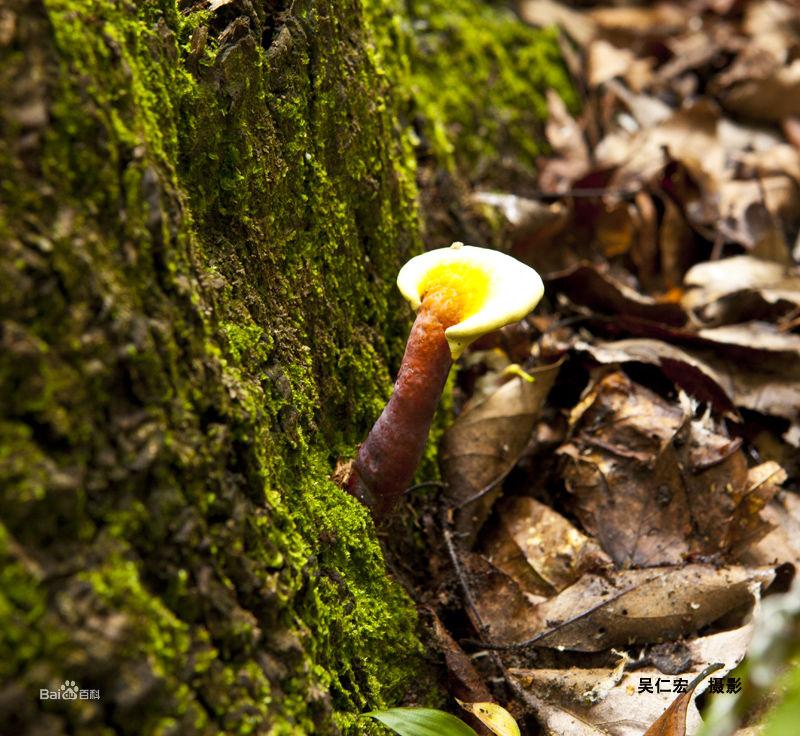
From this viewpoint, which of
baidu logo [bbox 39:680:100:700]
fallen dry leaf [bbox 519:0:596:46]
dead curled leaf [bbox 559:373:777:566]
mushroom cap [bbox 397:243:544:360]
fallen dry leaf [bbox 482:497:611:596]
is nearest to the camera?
baidu logo [bbox 39:680:100:700]

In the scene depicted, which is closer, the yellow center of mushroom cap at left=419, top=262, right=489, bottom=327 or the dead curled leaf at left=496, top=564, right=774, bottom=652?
the yellow center of mushroom cap at left=419, top=262, right=489, bottom=327

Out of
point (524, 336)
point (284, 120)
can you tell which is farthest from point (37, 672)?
point (524, 336)

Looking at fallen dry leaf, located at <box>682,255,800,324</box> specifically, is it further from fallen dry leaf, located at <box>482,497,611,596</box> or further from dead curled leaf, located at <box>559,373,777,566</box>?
fallen dry leaf, located at <box>482,497,611,596</box>

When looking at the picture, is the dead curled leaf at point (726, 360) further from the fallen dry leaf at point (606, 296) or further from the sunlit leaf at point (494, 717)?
the sunlit leaf at point (494, 717)

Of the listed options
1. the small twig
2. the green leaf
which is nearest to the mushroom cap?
the small twig

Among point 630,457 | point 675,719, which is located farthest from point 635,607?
point 630,457
